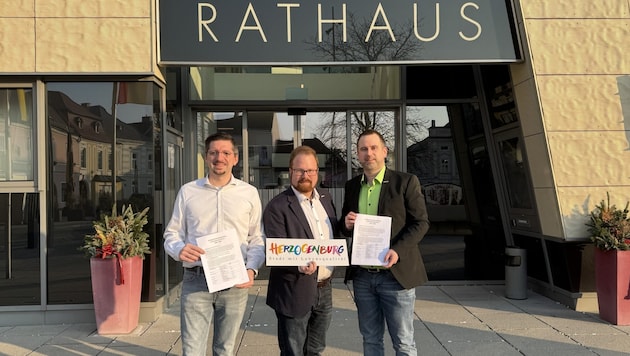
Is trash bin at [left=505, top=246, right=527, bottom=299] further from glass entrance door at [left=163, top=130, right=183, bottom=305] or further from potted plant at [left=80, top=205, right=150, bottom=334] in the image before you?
potted plant at [left=80, top=205, right=150, bottom=334]

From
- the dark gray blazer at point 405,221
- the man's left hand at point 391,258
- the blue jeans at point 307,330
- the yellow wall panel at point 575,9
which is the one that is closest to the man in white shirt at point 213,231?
the blue jeans at point 307,330

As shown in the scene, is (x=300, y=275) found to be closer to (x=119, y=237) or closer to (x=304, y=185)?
(x=304, y=185)

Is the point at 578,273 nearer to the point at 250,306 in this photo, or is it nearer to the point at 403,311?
the point at 403,311

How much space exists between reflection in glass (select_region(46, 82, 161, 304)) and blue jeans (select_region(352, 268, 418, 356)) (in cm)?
328

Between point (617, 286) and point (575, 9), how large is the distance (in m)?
3.38

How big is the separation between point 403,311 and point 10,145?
17.2 ft

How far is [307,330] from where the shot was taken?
311cm

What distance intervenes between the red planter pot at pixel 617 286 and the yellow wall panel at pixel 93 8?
19.7ft

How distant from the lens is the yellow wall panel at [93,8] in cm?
538

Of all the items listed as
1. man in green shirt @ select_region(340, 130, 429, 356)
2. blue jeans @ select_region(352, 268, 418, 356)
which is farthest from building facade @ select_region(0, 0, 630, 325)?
blue jeans @ select_region(352, 268, 418, 356)

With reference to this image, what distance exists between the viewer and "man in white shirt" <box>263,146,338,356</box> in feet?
9.59

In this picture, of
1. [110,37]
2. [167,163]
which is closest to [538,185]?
[167,163]

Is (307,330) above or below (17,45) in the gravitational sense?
below

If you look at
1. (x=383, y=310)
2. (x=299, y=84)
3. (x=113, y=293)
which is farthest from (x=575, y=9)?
(x=113, y=293)
